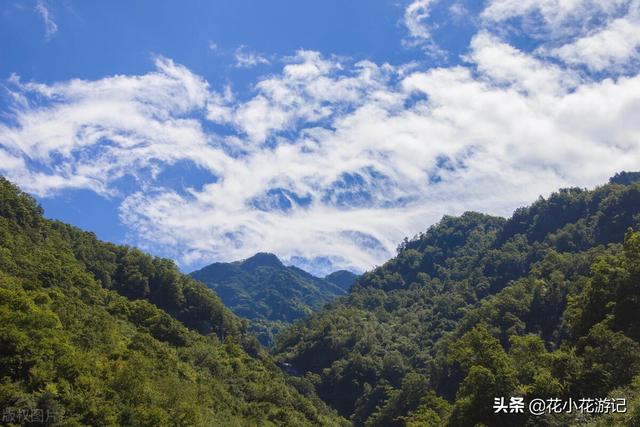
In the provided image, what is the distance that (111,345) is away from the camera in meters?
74.1

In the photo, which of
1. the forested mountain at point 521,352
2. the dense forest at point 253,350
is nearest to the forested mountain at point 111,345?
the dense forest at point 253,350

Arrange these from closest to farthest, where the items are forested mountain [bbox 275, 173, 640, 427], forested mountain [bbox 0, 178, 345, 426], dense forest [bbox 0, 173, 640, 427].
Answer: forested mountain [bbox 0, 178, 345, 426], dense forest [bbox 0, 173, 640, 427], forested mountain [bbox 275, 173, 640, 427]

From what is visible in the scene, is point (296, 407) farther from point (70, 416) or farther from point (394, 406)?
point (70, 416)

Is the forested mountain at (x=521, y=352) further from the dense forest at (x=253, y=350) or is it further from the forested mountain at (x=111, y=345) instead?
the forested mountain at (x=111, y=345)

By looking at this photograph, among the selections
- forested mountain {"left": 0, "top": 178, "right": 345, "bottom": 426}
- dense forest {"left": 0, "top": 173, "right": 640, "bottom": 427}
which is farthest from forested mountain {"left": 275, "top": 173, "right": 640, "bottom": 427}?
forested mountain {"left": 0, "top": 178, "right": 345, "bottom": 426}

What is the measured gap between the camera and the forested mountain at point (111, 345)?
51344mm

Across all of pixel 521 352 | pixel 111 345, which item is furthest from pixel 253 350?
pixel 521 352

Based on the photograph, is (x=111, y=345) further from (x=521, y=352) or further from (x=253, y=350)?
(x=253, y=350)

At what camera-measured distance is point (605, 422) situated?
1505 inches

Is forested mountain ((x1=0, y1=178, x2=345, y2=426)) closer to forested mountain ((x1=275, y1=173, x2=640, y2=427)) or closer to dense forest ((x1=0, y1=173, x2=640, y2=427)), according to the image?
dense forest ((x1=0, y1=173, x2=640, y2=427))

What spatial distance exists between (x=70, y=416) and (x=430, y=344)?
15721cm

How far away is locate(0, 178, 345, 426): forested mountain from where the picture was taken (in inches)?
2021

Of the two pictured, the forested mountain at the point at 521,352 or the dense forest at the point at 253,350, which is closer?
the dense forest at the point at 253,350

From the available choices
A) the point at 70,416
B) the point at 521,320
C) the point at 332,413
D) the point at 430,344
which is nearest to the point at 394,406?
the point at 332,413
